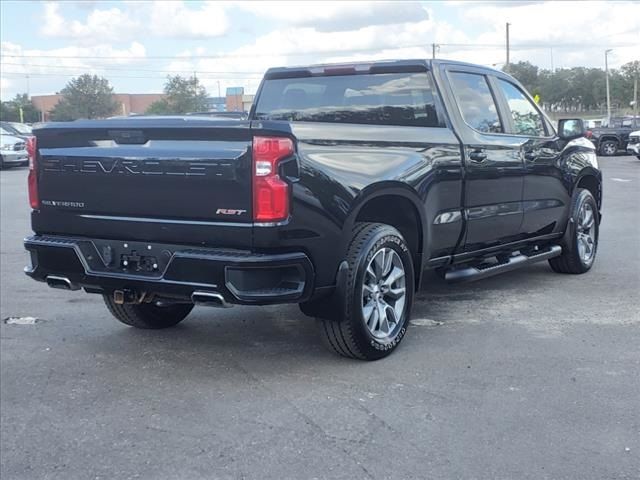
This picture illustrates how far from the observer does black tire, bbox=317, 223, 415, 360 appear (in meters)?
4.94

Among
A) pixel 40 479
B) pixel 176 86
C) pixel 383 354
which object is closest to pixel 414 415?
pixel 383 354

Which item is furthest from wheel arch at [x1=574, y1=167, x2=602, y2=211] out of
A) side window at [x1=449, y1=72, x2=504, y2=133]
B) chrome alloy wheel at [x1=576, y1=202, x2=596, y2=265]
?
side window at [x1=449, y1=72, x2=504, y2=133]

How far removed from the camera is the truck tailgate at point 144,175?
175 inches

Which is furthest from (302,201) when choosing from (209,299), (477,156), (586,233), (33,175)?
(586,233)

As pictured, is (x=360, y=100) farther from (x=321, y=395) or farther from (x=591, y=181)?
(x=591, y=181)

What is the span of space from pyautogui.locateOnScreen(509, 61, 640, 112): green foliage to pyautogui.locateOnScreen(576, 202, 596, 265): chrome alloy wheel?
5114 cm

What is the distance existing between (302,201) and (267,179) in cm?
28

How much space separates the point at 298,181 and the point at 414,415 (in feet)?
4.66

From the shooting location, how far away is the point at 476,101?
6.52 m

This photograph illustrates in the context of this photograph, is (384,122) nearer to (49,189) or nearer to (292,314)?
(292,314)

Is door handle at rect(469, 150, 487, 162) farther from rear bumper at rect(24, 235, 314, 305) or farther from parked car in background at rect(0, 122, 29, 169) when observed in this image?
parked car in background at rect(0, 122, 29, 169)

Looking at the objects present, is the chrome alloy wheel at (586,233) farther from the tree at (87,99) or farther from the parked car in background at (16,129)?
the tree at (87,99)

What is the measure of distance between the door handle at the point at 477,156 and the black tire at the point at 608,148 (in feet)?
90.1

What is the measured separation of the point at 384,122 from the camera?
6156mm
